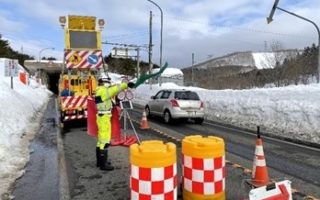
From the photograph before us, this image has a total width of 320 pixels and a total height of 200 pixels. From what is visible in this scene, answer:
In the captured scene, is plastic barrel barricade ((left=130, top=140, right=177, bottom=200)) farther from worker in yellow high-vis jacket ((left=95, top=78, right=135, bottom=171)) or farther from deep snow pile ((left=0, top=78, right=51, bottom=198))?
worker in yellow high-vis jacket ((left=95, top=78, right=135, bottom=171))

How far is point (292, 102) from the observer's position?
17.2 metres

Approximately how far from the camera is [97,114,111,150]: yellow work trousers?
345 inches

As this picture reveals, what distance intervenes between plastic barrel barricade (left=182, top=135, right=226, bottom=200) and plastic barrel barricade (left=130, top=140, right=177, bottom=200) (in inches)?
20.6

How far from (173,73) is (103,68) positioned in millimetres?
63317

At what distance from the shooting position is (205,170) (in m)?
6.06

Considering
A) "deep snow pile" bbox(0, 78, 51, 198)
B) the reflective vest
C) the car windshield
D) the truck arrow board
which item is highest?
the truck arrow board

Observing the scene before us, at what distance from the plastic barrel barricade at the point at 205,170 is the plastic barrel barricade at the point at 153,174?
0.52m

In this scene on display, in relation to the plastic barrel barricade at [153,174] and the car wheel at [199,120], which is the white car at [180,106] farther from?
the plastic barrel barricade at [153,174]

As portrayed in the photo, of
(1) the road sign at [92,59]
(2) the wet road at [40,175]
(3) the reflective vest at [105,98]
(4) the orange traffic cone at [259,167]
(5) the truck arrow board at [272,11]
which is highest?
(5) the truck arrow board at [272,11]

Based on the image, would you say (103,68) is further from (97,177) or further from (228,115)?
(97,177)

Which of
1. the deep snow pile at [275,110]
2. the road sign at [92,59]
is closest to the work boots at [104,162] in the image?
the deep snow pile at [275,110]

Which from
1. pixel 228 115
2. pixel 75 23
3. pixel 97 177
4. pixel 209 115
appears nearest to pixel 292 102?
pixel 228 115

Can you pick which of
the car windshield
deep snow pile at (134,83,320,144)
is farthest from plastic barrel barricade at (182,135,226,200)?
the car windshield

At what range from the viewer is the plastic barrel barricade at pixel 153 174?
5527 mm
